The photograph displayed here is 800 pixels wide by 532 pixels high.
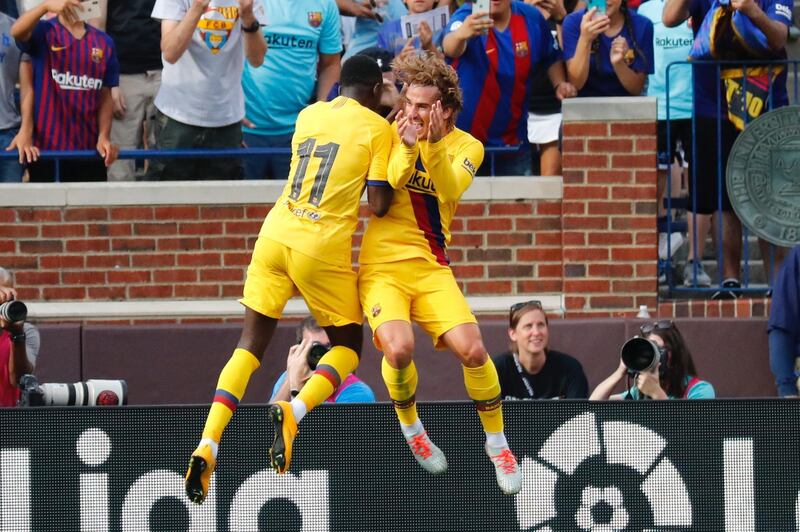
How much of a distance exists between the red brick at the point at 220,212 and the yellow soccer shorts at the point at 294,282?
138 inches

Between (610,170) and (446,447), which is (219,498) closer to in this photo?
(446,447)

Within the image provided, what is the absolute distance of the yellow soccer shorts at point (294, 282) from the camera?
6.92 meters

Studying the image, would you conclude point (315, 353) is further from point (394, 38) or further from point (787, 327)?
point (394, 38)

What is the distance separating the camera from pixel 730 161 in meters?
10.2

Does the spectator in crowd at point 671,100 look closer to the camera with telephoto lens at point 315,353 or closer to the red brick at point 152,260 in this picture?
the camera with telephoto lens at point 315,353

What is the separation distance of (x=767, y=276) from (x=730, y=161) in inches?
33.3

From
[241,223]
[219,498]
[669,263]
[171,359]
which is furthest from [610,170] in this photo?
[219,498]

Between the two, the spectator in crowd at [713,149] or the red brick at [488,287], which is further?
the red brick at [488,287]

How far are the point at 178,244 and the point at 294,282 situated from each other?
375 cm

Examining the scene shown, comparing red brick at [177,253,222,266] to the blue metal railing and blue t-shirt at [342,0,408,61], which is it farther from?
the blue metal railing

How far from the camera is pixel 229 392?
6949 millimetres

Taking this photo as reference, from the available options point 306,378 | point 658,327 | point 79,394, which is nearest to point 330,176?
point 306,378

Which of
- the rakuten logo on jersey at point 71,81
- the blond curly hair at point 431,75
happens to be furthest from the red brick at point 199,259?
the blond curly hair at point 431,75

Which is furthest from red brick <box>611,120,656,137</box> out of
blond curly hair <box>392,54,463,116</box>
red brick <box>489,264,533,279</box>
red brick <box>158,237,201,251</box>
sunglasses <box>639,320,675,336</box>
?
blond curly hair <box>392,54,463,116</box>
